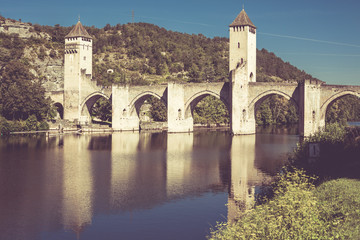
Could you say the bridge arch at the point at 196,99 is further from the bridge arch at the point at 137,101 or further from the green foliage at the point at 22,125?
the green foliage at the point at 22,125

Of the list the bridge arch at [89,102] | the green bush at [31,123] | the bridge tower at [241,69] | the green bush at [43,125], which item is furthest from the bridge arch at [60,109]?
the bridge tower at [241,69]

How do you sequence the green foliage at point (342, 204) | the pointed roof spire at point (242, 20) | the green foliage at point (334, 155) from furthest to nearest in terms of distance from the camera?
the pointed roof spire at point (242, 20), the green foliage at point (334, 155), the green foliage at point (342, 204)

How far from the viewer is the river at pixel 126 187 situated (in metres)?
14.4

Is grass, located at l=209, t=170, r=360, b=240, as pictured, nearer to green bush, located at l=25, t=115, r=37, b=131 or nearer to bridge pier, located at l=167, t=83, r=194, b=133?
bridge pier, located at l=167, t=83, r=194, b=133

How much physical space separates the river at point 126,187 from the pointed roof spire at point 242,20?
16211 mm

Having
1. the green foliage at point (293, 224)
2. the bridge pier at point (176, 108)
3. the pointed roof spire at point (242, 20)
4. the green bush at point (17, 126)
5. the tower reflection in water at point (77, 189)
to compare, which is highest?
the pointed roof spire at point (242, 20)

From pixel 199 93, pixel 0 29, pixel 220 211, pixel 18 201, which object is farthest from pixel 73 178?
pixel 0 29

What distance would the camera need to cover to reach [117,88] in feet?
163

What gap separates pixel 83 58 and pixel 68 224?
134 feet

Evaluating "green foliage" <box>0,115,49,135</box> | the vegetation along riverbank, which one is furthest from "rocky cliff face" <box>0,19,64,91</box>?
the vegetation along riverbank

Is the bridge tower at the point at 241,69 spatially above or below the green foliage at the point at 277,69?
below

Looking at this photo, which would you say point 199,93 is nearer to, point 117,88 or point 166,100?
point 166,100

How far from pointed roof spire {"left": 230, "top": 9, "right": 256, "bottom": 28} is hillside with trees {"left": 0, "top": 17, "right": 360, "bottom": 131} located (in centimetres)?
1384

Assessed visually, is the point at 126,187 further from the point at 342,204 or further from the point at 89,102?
the point at 89,102
